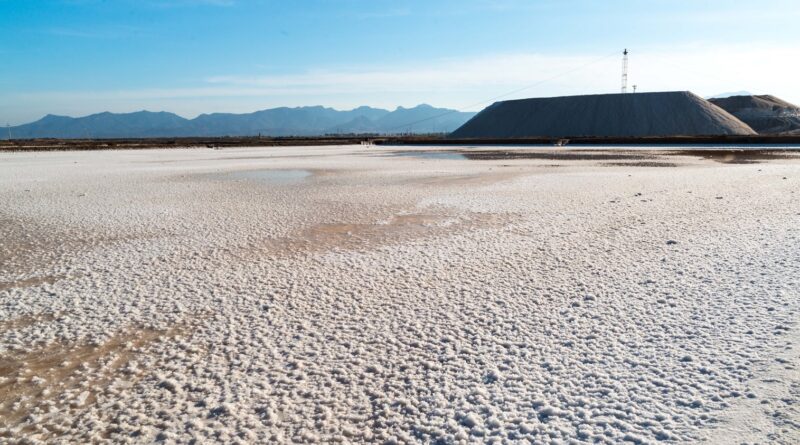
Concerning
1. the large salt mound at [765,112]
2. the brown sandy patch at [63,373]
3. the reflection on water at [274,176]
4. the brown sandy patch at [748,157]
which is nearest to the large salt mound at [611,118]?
the large salt mound at [765,112]

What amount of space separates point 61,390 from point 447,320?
292cm

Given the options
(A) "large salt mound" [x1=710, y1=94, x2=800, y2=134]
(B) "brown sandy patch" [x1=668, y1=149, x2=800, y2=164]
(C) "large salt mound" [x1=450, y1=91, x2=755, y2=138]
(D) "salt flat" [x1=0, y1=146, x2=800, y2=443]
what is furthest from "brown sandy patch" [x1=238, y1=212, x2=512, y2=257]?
(A) "large salt mound" [x1=710, y1=94, x2=800, y2=134]

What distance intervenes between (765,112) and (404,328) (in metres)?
109

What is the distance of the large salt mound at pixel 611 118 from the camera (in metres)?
70.9

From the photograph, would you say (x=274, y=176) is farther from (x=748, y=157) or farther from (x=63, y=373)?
(x=748, y=157)

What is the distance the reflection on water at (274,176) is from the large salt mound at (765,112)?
8781 centimetres

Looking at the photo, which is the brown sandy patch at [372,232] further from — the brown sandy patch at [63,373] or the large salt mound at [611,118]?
the large salt mound at [611,118]

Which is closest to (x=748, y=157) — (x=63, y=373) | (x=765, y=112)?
(x=63, y=373)

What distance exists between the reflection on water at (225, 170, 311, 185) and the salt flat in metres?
7.26

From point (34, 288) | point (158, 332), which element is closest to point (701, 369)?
point (158, 332)

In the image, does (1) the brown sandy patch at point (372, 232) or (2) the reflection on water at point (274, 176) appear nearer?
(1) the brown sandy patch at point (372, 232)

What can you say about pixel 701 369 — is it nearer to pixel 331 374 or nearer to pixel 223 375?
pixel 331 374

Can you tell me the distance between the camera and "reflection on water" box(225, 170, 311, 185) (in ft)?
53.6

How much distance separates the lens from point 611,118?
2945 inches
